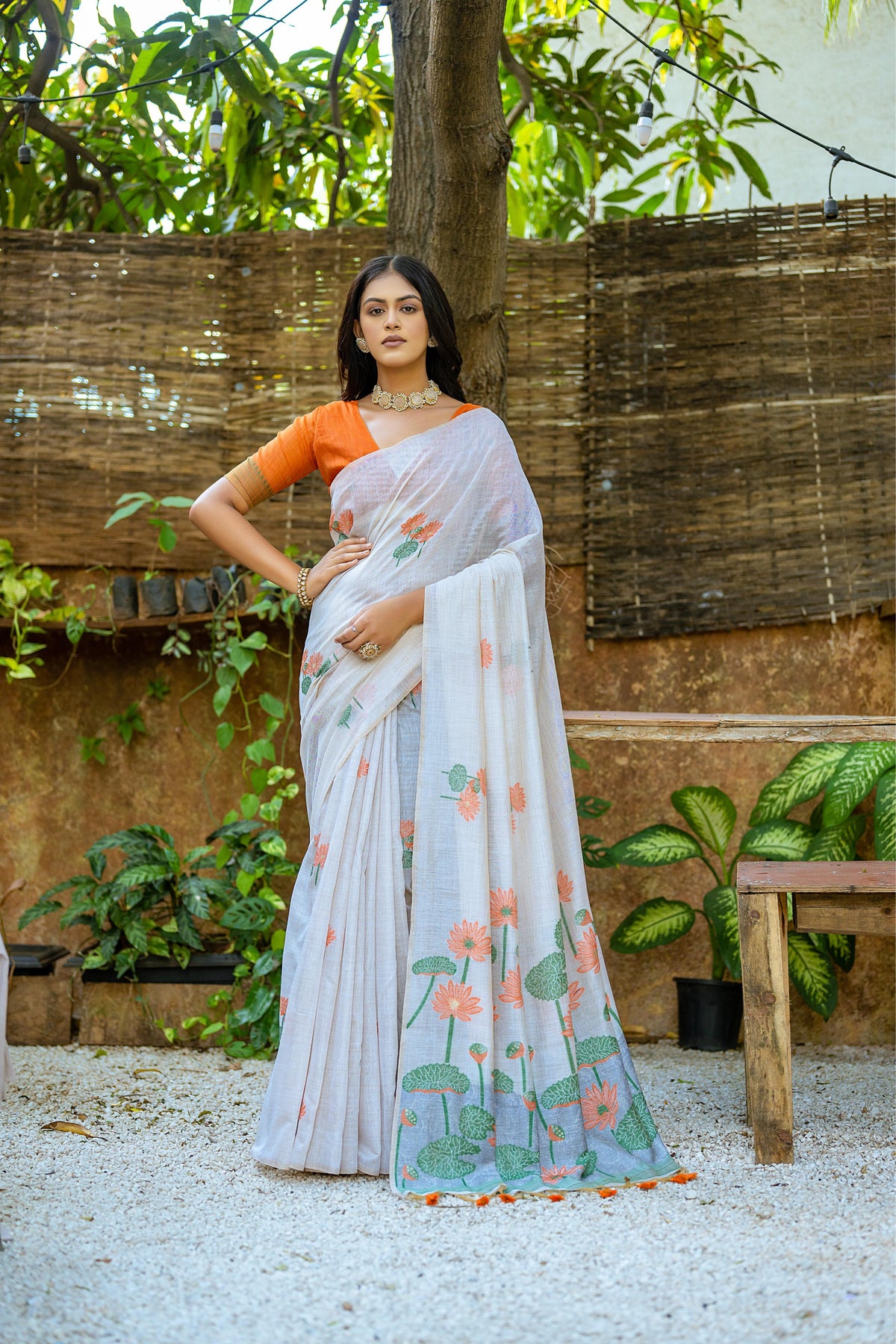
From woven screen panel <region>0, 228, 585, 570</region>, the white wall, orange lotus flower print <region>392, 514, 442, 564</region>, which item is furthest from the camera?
the white wall

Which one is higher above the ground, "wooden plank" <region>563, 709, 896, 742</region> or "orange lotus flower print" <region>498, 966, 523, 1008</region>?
"wooden plank" <region>563, 709, 896, 742</region>

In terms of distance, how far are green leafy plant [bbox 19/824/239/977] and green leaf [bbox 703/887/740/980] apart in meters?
1.35

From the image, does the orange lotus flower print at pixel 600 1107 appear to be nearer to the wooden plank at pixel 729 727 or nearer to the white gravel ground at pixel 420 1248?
the white gravel ground at pixel 420 1248

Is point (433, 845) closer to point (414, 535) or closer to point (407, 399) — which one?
point (414, 535)

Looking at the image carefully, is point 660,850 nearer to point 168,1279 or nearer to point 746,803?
point 746,803

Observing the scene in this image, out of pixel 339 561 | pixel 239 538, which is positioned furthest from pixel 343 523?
pixel 239 538

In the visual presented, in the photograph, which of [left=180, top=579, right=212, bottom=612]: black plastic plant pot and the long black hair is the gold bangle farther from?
[left=180, top=579, right=212, bottom=612]: black plastic plant pot

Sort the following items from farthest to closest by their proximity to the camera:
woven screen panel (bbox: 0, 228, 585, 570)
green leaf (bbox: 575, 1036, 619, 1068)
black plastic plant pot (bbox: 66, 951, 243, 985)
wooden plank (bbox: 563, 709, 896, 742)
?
woven screen panel (bbox: 0, 228, 585, 570) < black plastic plant pot (bbox: 66, 951, 243, 985) < wooden plank (bbox: 563, 709, 896, 742) < green leaf (bbox: 575, 1036, 619, 1068)

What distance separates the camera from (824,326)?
12.0 feet

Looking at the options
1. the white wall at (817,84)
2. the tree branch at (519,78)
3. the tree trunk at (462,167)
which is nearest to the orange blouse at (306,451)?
the tree trunk at (462,167)

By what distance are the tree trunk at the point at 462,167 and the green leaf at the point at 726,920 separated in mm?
1489

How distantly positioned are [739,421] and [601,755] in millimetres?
1114

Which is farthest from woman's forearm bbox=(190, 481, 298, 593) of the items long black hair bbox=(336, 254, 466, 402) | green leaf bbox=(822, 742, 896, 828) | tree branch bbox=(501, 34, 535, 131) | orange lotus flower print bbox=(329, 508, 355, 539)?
tree branch bbox=(501, 34, 535, 131)

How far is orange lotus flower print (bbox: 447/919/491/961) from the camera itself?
2.28 metres
